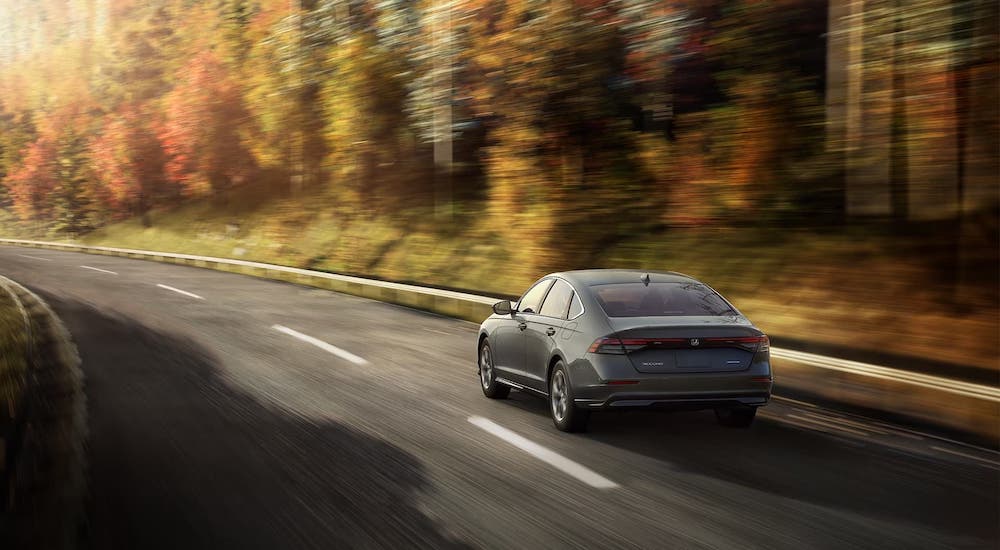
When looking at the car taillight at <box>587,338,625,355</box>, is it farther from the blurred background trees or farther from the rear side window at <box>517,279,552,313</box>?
the blurred background trees

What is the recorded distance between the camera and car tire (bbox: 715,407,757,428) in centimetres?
829

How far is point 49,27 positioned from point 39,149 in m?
48.0

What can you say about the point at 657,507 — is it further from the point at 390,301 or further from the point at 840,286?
the point at 390,301

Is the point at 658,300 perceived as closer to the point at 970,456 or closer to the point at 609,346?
the point at 609,346

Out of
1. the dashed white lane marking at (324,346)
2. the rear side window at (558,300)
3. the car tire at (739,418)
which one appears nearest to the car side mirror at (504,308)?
the rear side window at (558,300)

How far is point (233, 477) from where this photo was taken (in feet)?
21.2

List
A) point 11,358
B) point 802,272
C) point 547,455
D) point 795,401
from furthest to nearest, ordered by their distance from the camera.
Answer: point 802,272 → point 11,358 → point 795,401 → point 547,455

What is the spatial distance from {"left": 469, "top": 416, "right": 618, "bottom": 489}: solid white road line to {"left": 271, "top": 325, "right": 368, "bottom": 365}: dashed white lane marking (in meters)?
4.20

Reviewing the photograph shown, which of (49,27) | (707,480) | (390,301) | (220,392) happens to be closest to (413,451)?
(707,480)

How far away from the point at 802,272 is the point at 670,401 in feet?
33.4

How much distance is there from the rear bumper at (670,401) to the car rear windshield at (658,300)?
2.51 ft

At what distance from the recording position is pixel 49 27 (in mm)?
105875

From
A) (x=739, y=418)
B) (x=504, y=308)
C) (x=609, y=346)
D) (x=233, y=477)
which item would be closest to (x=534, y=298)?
(x=504, y=308)

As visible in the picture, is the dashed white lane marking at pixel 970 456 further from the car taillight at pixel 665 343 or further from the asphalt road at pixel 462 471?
the car taillight at pixel 665 343
